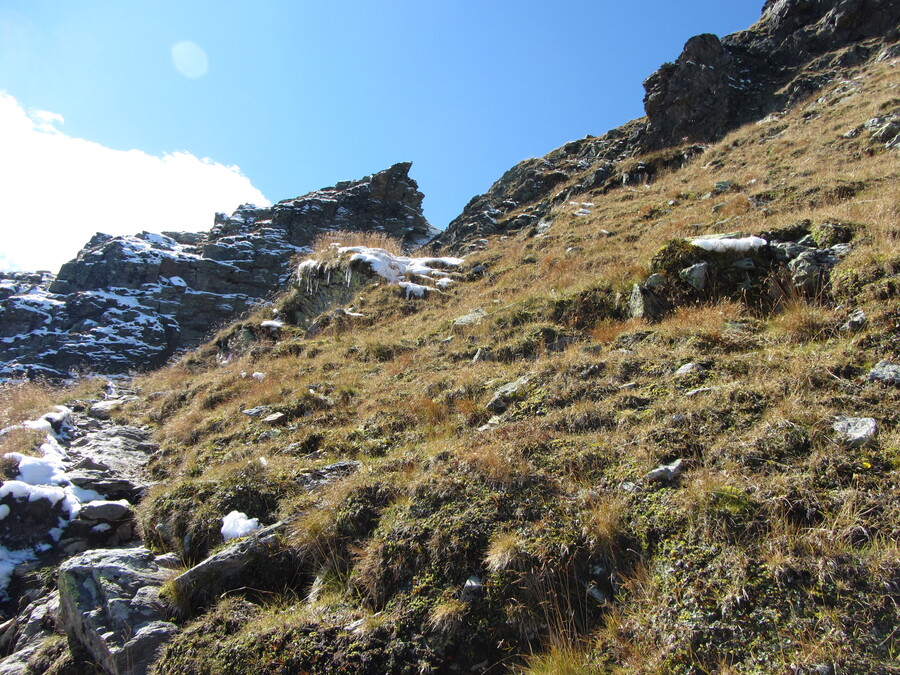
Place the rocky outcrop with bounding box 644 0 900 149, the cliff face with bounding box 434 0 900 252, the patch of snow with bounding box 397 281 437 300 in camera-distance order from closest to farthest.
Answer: the patch of snow with bounding box 397 281 437 300, the cliff face with bounding box 434 0 900 252, the rocky outcrop with bounding box 644 0 900 149

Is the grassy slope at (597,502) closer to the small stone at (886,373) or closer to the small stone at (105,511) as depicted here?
the small stone at (886,373)

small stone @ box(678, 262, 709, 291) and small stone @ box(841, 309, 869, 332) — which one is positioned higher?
small stone @ box(678, 262, 709, 291)

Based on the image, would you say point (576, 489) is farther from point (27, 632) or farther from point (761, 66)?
point (761, 66)

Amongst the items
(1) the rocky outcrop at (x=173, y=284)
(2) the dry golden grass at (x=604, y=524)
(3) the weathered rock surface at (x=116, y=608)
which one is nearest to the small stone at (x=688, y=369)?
(2) the dry golden grass at (x=604, y=524)

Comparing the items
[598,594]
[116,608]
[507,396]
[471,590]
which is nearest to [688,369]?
[507,396]

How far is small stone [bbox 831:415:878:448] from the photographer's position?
2861 mm

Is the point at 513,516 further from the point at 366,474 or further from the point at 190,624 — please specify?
the point at 190,624

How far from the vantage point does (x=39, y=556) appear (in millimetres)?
5207

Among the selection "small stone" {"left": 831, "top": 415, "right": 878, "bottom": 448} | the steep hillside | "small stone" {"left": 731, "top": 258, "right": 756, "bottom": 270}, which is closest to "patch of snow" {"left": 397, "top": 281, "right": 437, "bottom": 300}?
the steep hillside

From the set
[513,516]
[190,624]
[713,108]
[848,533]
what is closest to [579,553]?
[513,516]

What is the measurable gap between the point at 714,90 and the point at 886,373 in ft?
78.0

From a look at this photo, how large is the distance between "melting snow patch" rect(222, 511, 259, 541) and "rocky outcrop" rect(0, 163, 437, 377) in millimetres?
35424

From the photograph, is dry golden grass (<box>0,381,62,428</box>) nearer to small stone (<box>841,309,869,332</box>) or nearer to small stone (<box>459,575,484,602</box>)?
small stone (<box>459,575,484,602</box>)

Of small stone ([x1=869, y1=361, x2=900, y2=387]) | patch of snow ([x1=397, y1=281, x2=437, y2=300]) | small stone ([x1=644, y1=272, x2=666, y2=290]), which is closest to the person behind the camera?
small stone ([x1=869, y1=361, x2=900, y2=387])
